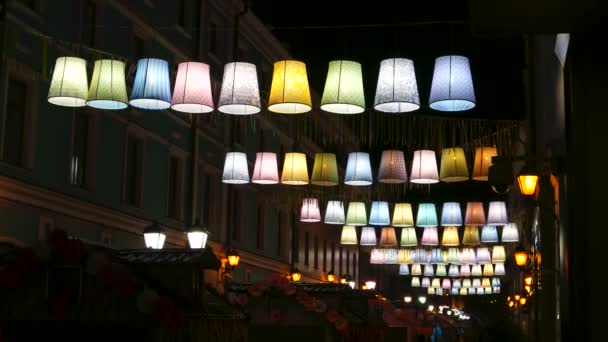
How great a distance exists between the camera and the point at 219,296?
12.1 meters

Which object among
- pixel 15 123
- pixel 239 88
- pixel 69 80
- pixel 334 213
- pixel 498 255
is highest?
pixel 15 123

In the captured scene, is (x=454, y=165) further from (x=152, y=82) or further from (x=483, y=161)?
(x=152, y=82)

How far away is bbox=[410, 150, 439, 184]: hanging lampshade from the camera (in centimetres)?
1736

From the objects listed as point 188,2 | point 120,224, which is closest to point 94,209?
point 120,224

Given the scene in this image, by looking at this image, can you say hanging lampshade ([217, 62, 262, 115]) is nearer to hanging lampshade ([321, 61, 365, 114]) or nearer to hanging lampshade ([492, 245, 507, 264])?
hanging lampshade ([321, 61, 365, 114])

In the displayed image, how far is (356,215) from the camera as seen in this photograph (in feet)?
78.9

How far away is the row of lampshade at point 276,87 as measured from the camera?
38.7 feet

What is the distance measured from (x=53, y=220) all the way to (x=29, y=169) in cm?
147

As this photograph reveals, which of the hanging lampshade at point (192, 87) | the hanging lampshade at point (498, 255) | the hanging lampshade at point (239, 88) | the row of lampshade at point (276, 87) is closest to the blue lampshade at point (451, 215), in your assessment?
the row of lampshade at point (276, 87)

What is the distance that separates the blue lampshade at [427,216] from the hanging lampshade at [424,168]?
7491 mm

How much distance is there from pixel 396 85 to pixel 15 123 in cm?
980

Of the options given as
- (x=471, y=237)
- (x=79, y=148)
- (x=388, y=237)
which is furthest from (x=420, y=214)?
(x=79, y=148)

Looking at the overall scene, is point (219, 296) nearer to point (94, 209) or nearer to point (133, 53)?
point (94, 209)

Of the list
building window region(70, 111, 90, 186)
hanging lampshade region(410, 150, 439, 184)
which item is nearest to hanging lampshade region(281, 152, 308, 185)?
hanging lampshade region(410, 150, 439, 184)
